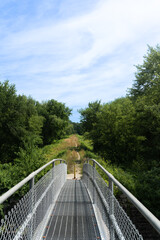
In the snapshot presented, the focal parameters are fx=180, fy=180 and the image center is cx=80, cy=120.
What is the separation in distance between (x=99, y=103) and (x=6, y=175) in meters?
26.4

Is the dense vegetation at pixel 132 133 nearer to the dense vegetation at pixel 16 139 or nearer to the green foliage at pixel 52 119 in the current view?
the dense vegetation at pixel 16 139

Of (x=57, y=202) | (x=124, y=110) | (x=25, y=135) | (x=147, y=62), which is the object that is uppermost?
(x=147, y=62)

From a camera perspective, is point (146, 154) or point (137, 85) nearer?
point (146, 154)

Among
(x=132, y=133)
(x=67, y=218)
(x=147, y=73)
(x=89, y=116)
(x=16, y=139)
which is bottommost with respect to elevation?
(x=67, y=218)

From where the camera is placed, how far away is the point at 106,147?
20875 mm

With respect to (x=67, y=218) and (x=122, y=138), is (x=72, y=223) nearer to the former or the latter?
(x=67, y=218)

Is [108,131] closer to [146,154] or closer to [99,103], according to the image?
[146,154]

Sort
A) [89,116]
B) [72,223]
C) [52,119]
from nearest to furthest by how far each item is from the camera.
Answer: [72,223] → [89,116] → [52,119]

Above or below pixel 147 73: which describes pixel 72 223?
below

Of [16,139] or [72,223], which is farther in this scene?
[16,139]

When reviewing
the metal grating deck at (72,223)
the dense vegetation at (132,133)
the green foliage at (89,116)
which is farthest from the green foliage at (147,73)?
the metal grating deck at (72,223)

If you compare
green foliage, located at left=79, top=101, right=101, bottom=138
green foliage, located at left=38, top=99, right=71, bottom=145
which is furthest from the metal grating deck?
green foliage, located at left=38, top=99, right=71, bottom=145

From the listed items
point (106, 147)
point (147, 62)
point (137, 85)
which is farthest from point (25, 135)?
point (147, 62)

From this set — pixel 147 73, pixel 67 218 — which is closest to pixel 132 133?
pixel 147 73
